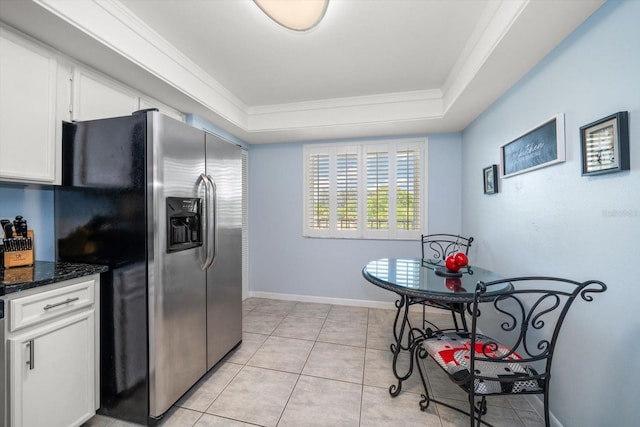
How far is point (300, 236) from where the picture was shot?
12.5 ft

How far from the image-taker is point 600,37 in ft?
4.16

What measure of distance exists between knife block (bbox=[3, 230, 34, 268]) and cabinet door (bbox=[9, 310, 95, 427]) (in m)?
0.50

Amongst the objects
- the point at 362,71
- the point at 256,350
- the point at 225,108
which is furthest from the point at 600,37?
the point at 256,350

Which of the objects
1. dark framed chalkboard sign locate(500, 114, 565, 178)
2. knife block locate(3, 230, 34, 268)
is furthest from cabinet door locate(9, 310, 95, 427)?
dark framed chalkboard sign locate(500, 114, 565, 178)

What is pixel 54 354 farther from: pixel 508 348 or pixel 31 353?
pixel 508 348

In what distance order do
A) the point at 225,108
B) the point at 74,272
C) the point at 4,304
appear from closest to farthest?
1. the point at 4,304
2. the point at 74,272
3. the point at 225,108

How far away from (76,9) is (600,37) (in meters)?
2.73

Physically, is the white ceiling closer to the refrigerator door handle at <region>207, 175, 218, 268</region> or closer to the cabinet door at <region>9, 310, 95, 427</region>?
the refrigerator door handle at <region>207, 175, 218, 268</region>

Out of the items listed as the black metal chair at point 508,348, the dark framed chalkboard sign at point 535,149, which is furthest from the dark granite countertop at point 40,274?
the dark framed chalkboard sign at point 535,149

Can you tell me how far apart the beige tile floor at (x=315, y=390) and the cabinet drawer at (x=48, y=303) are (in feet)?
2.61

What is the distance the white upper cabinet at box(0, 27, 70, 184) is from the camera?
1417 mm

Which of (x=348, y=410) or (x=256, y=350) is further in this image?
(x=256, y=350)

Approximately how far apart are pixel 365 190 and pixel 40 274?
3115 millimetres

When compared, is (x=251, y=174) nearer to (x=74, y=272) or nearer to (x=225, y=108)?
(x=225, y=108)
